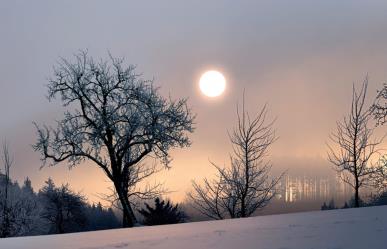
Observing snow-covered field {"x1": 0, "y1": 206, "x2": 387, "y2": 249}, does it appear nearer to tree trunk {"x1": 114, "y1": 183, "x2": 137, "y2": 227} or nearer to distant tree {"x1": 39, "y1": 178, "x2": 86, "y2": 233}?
tree trunk {"x1": 114, "y1": 183, "x2": 137, "y2": 227}

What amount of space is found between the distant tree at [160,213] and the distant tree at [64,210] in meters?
21.0

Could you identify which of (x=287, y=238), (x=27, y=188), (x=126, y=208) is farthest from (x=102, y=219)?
(x=287, y=238)

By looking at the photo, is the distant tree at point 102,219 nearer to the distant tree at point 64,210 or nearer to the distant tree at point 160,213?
the distant tree at point 64,210

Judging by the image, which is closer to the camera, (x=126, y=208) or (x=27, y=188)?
(x=126, y=208)

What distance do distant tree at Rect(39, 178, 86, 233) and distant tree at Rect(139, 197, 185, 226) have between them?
68.8 feet

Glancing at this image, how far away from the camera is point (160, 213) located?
109 feet

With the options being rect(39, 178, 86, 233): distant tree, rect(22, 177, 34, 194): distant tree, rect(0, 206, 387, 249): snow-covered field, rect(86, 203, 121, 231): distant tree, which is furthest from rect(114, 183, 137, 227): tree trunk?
rect(86, 203, 121, 231): distant tree

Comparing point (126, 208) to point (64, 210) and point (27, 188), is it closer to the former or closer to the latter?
point (64, 210)

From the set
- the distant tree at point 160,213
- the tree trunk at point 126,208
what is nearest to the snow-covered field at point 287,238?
the tree trunk at point 126,208

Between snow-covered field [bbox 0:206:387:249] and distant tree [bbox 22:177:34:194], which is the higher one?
distant tree [bbox 22:177:34:194]

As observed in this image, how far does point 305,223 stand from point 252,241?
827 millimetres

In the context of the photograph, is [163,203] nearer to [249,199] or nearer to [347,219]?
[249,199]

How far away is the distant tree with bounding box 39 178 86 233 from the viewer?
170 ft

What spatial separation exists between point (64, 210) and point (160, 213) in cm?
2415
